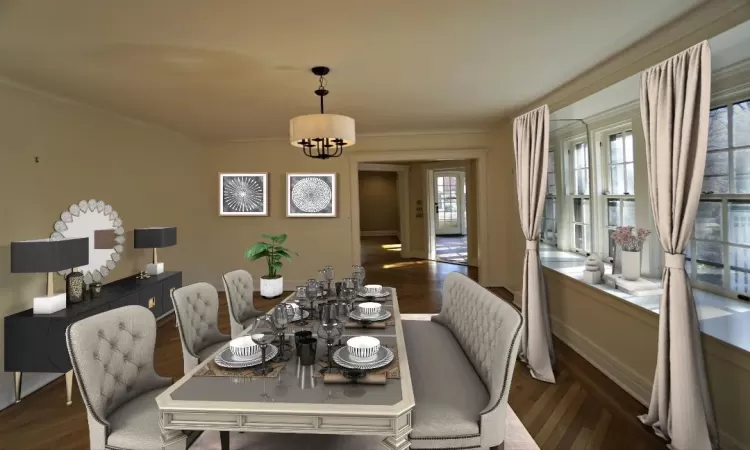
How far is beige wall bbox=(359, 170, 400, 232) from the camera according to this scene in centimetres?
1542

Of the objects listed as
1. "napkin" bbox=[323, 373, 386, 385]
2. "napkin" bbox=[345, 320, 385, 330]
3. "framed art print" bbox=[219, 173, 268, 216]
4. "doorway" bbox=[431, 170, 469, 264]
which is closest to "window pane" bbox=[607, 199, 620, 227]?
"napkin" bbox=[345, 320, 385, 330]

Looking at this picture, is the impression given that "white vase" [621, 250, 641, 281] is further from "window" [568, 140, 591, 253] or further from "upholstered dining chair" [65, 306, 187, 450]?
"upholstered dining chair" [65, 306, 187, 450]

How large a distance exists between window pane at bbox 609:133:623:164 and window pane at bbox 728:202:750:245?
151 centimetres

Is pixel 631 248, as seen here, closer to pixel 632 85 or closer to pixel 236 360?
pixel 632 85

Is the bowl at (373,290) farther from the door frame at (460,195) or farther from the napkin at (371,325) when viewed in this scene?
the door frame at (460,195)

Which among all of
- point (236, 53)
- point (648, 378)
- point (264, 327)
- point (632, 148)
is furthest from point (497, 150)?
point (264, 327)

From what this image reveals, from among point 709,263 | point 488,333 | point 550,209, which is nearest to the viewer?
point 488,333

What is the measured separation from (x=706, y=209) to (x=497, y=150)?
3.50 metres

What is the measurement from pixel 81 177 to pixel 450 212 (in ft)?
34.1

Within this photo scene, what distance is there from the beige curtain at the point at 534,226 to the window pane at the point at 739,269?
53.4 inches

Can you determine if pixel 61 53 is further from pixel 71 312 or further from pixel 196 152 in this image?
pixel 196 152

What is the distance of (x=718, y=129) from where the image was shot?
9.52ft

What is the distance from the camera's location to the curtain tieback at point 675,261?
2.35 meters

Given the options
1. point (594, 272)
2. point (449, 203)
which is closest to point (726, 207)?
point (594, 272)
